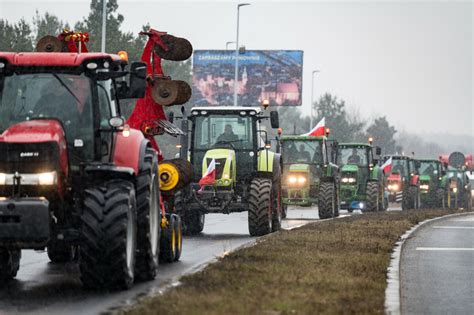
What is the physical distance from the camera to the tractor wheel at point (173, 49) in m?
20.2

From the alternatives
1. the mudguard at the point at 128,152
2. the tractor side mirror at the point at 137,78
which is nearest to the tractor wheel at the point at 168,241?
the mudguard at the point at 128,152

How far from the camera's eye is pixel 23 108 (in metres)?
14.6

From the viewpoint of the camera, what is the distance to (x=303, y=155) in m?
42.6

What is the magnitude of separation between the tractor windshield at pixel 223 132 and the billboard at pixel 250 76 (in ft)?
181

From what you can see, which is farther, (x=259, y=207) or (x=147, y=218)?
(x=259, y=207)

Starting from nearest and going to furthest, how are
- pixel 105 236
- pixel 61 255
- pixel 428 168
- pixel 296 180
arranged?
1. pixel 105 236
2. pixel 61 255
3. pixel 296 180
4. pixel 428 168

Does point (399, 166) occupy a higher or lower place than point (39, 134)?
lower

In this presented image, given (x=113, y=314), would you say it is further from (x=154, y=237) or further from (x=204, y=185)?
(x=204, y=185)

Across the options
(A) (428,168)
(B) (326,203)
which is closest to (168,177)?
(B) (326,203)

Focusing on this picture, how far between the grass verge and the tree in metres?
141

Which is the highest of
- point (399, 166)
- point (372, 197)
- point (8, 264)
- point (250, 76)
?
point (250, 76)

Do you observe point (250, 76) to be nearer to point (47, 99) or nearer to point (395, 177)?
point (395, 177)

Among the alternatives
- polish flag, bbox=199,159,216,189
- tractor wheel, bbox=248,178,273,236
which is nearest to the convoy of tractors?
tractor wheel, bbox=248,178,273,236

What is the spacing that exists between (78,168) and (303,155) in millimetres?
28565
